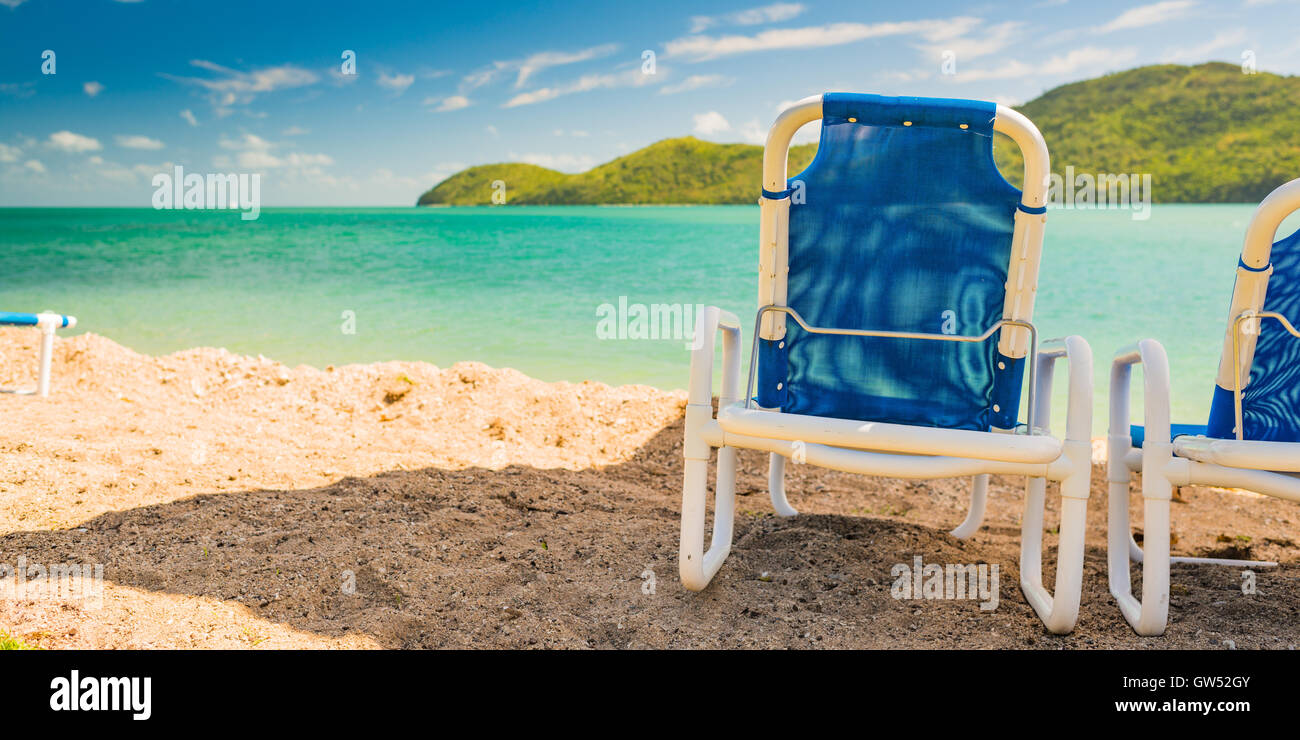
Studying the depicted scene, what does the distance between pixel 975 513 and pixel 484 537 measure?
6.73ft

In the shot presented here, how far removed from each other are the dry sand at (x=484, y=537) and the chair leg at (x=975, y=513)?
3.2 inches

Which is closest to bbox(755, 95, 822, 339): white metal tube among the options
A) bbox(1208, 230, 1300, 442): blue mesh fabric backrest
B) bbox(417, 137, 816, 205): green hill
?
bbox(1208, 230, 1300, 442): blue mesh fabric backrest

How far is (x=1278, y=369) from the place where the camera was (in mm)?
2504

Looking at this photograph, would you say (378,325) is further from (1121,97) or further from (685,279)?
(1121,97)

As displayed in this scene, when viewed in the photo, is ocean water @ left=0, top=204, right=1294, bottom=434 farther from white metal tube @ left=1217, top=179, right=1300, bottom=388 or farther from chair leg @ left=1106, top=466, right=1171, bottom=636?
chair leg @ left=1106, top=466, right=1171, bottom=636

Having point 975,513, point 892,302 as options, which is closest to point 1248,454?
point 892,302

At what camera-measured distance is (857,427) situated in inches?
92.1

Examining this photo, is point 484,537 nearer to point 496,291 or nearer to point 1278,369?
point 1278,369

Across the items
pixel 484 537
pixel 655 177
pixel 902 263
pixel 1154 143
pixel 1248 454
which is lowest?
pixel 484 537

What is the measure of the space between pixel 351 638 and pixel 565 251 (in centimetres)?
2748

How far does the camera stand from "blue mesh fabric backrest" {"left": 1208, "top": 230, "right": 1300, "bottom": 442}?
8.11 feet

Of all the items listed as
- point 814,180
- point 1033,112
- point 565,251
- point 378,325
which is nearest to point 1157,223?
point 1033,112

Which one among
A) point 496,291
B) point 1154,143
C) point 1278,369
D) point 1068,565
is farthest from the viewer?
point 1154,143
